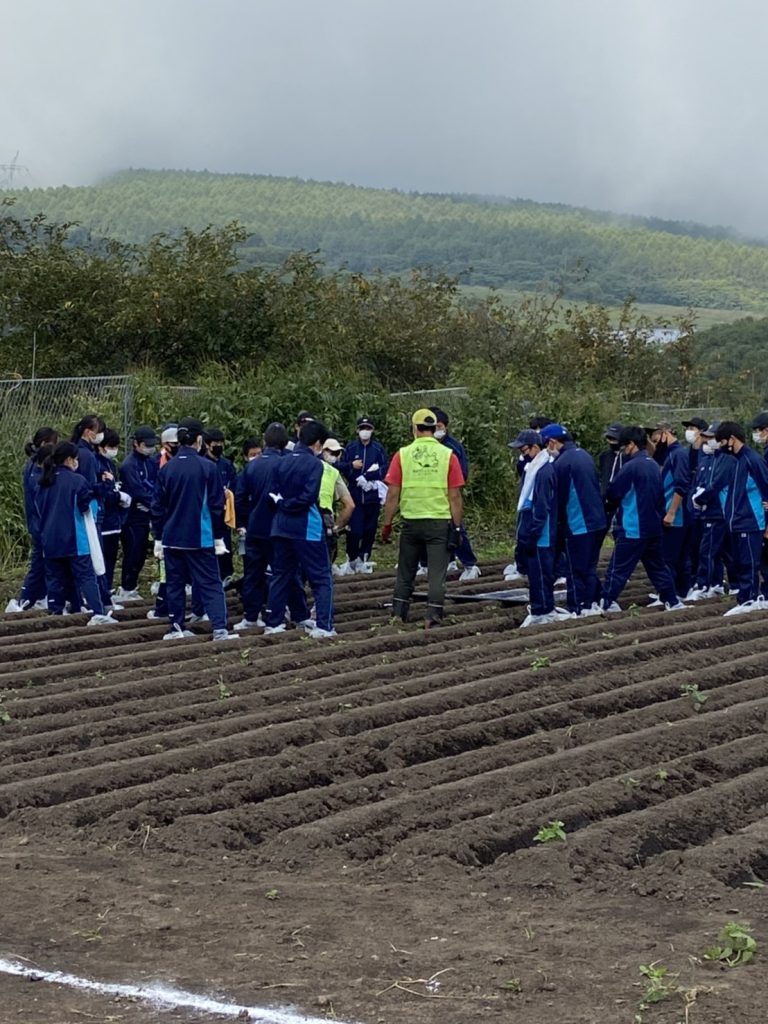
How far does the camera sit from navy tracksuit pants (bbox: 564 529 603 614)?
14055 millimetres

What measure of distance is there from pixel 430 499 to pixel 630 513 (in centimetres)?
189

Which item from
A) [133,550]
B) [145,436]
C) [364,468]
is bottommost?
[133,550]

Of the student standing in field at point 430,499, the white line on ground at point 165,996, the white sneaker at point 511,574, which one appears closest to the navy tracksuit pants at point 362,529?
the white sneaker at point 511,574

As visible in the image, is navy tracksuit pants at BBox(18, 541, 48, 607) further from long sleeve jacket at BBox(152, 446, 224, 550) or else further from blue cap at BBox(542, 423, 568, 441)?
blue cap at BBox(542, 423, 568, 441)

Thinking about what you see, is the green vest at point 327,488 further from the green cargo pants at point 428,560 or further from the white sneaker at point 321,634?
the white sneaker at point 321,634

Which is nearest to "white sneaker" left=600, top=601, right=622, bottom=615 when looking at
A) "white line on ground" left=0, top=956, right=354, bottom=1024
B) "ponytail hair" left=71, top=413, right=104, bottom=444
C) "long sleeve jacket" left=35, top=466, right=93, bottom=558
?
"long sleeve jacket" left=35, top=466, right=93, bottom=558

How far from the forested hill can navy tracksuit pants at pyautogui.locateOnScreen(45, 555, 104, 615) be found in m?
79.0

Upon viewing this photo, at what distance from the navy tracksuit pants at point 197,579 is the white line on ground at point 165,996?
7.12m

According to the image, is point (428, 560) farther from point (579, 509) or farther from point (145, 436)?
point (145, 436)

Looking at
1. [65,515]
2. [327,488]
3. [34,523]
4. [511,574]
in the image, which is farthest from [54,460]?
[511,574]

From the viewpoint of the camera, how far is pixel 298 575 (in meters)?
13.3

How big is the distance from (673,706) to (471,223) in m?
109

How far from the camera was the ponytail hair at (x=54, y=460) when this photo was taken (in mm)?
13367

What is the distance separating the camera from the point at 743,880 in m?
6.72
